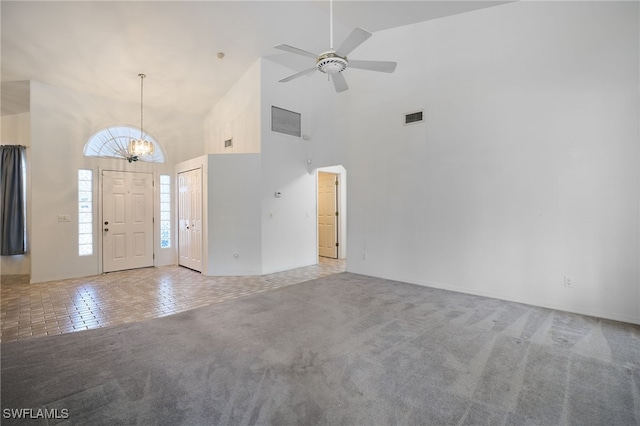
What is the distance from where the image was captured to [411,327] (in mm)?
3293

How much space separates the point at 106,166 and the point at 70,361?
4610 mm

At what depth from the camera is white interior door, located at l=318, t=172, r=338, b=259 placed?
782 cm

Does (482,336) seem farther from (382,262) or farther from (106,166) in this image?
(106,166)

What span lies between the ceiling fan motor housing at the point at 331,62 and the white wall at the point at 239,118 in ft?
10.5

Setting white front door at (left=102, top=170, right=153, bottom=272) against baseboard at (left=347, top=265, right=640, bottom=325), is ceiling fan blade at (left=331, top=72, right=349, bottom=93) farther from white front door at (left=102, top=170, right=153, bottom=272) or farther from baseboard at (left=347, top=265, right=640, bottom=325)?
white front door at (left=102, top=170, right=153, bottom=272)

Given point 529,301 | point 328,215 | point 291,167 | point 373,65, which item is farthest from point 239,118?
point 529,301

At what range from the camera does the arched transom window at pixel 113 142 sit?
5.90 metres

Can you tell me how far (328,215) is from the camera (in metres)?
8.01

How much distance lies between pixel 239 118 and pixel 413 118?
353cm

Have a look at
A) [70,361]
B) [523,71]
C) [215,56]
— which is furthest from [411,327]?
[215,56]

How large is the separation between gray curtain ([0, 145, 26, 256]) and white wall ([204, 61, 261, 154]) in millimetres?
3670

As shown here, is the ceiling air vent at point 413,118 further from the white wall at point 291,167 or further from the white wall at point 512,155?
the white wall at point 291,167

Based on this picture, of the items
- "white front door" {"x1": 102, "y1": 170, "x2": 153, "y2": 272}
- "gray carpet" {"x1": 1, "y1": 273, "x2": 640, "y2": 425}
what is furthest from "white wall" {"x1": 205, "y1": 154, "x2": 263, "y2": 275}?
"gray carpet" {"x1": 1, "y1": 273, "x2": 640, "y2": 425}

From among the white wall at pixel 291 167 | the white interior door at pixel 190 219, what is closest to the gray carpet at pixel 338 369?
the white wall at pixel 291 167
